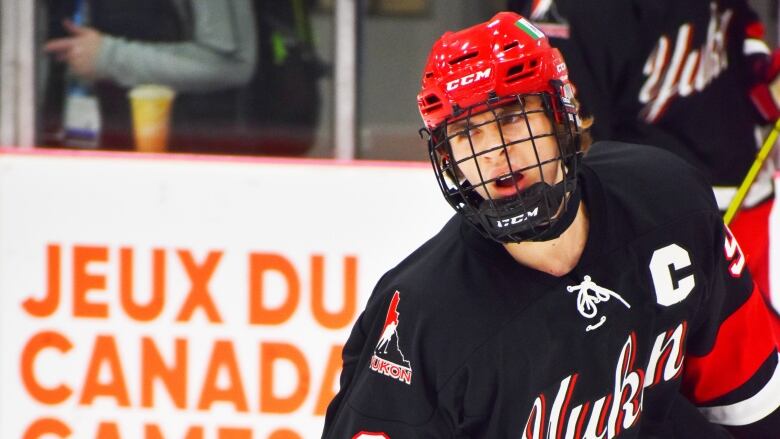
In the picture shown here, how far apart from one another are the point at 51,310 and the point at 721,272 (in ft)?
5.94

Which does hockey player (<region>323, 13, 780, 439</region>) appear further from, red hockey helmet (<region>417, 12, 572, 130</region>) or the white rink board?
the white rink board

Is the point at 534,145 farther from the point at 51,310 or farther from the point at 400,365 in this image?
the point at 51,310

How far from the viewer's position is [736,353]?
1.86 meters

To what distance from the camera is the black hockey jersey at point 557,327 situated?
1.60 metres

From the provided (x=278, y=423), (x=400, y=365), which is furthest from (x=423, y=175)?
(x=400, y=365)

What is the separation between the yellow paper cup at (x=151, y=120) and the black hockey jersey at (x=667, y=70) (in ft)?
3.44

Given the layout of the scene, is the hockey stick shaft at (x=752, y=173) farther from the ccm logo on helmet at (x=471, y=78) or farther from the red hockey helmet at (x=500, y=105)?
the ccm logo on helmet at (x=471, y=78)

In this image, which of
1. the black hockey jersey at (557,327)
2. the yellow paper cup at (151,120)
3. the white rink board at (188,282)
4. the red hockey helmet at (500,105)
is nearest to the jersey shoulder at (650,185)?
the black hockey jersey at (557,327)

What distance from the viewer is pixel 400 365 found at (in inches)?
63.1

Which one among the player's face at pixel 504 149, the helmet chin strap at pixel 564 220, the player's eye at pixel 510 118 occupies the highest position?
the player's eye at pixel 510 118

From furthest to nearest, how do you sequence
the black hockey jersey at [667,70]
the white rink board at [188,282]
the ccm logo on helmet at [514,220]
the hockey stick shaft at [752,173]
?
the white rink board at [188,282] < the hockey stick shaft at [752,173] < the black hockey jersey at [667,70] < the ccm logo on helmet at [514,220]

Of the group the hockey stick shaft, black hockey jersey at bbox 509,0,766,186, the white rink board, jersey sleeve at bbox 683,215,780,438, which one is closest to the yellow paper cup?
the white rink board

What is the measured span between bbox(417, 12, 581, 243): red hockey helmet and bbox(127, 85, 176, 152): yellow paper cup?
1836mm

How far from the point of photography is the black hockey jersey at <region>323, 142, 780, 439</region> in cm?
160
